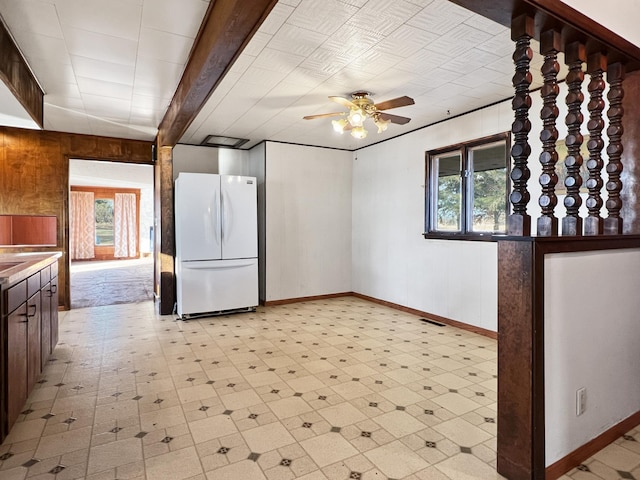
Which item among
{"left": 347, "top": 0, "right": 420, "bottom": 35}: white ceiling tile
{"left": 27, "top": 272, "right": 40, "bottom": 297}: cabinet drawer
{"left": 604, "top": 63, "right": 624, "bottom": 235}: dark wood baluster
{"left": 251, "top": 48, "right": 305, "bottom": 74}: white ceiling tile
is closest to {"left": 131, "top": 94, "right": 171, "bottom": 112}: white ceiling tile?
{"left": 251, "top": 48, "right": 305, "bottom": 74}: white ceiling tile

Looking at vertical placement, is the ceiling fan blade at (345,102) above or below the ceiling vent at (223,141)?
below

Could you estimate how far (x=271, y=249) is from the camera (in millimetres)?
5719

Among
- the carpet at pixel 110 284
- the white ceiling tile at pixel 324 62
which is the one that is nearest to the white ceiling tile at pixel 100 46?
the white ceiling tile at pixel 324 62

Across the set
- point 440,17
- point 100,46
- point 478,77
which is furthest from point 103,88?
point 478,77

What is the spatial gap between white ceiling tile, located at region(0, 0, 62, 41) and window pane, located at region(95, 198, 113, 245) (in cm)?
1079

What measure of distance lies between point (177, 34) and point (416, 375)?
10.3ft

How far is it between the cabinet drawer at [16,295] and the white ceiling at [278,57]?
5.62 ft

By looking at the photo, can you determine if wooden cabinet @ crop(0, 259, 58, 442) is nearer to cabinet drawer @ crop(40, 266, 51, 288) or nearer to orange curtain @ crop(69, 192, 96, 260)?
cabinet drawer @ crop(40, 266, 51, 288)

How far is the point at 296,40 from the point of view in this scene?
2662 millimetres

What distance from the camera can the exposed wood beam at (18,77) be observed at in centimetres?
261

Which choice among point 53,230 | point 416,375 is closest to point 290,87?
point 416,375

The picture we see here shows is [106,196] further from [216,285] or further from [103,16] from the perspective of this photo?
[103,16]

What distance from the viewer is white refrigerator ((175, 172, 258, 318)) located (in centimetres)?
486

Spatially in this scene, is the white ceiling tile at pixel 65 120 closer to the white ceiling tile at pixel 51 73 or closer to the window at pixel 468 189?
the white ceiling tile at pixel 51 73
